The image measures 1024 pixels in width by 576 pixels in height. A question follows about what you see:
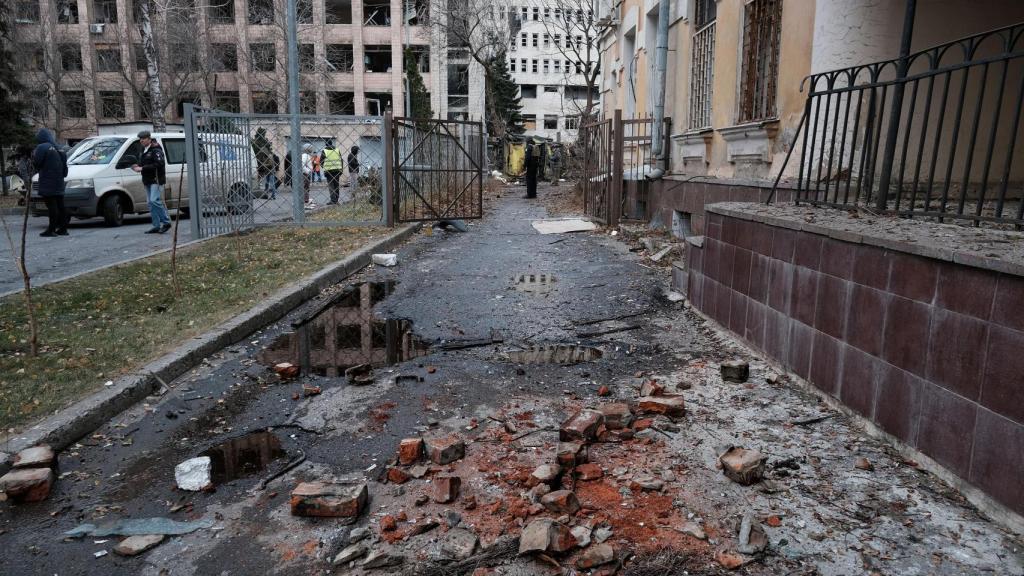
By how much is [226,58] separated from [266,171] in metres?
36.4

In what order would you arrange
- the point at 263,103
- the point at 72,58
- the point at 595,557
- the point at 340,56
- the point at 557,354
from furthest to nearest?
1. the point at 340,56
2. the point at 263,103
3. the point at 72,58
4. the point at 557,354
5. the point at 595,557

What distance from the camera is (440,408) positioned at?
3.91 m

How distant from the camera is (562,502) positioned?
2672 millimetres

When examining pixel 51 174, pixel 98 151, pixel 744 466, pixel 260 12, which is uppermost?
pixel 260 12

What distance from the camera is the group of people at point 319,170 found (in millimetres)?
12727

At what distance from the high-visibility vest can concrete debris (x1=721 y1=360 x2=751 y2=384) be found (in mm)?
12151

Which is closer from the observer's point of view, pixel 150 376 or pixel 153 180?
pixel 150 376

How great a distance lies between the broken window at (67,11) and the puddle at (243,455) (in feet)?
155

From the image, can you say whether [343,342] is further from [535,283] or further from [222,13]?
[222,13]

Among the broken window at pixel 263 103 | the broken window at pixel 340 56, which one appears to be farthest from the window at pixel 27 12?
the broken window at pixel 340 56

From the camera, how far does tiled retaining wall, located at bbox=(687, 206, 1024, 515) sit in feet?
8.10

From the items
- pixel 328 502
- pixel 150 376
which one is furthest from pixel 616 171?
pixel 328 502

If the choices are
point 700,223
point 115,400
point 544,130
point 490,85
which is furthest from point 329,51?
point 115,400

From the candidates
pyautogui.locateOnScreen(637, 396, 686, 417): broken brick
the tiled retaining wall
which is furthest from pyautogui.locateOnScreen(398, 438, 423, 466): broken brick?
the tiled retaining wall
